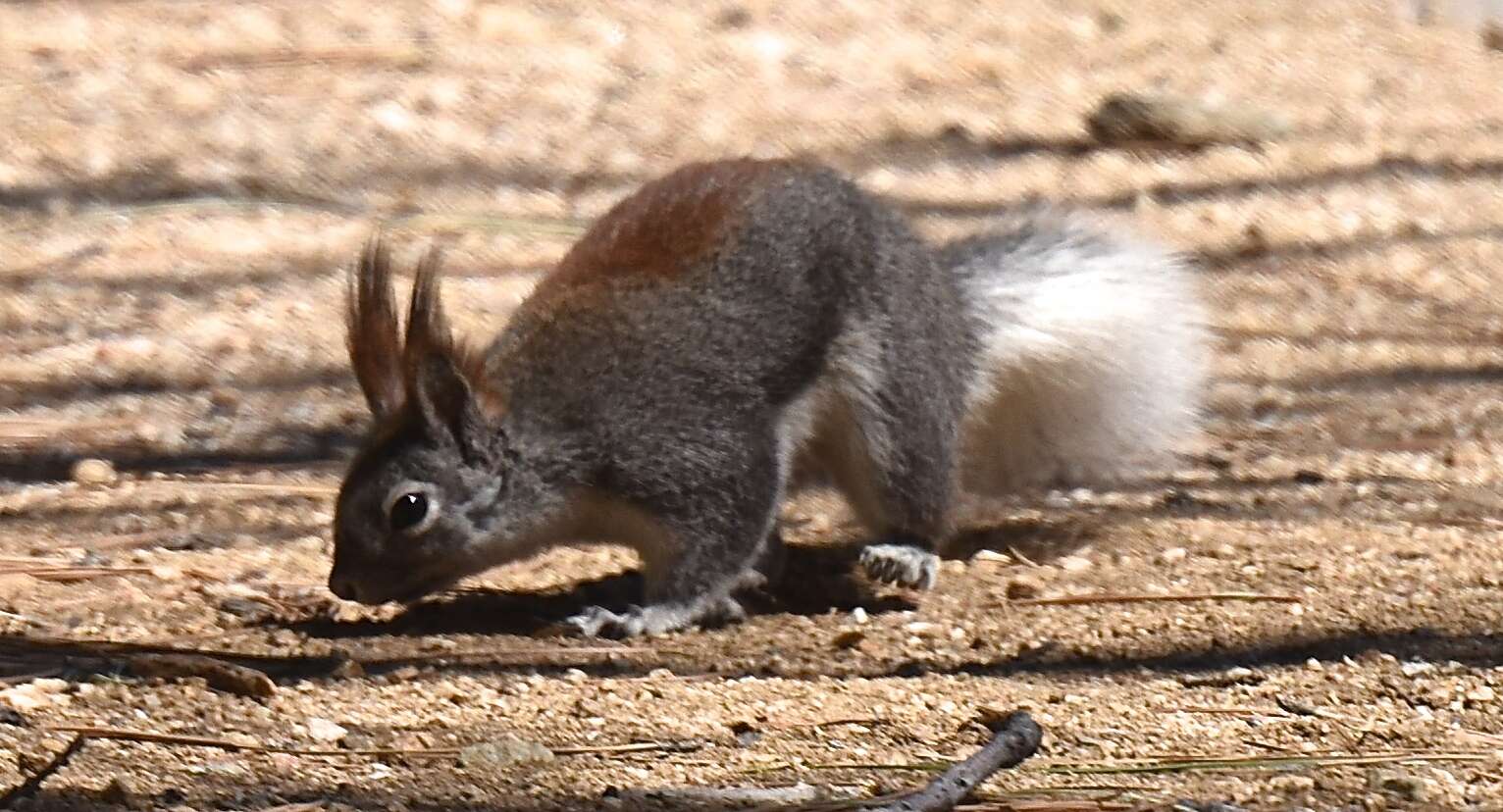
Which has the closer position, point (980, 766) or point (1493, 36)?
point (980, 766)

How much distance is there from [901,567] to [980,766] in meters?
1.56

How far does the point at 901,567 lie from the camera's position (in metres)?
4.52

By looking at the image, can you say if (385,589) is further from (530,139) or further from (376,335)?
(530,139)

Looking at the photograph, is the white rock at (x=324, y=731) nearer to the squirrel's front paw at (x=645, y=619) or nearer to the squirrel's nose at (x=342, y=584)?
the squirrel's nose at (x=342, y=584)

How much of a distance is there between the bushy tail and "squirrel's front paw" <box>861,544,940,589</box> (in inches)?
29.1

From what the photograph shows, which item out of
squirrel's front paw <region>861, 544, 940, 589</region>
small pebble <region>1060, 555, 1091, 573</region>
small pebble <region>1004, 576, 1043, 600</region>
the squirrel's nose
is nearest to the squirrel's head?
the squirrel's nose

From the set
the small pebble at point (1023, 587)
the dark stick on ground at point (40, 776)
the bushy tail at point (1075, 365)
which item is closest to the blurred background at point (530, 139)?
the bushy tail at point (1075, 365)

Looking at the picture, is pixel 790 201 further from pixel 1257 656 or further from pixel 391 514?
pixel 1257 656

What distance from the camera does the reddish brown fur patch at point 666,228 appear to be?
4.50 meters

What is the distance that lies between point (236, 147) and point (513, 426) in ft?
9.88

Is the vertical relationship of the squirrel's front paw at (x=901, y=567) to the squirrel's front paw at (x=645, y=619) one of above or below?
above

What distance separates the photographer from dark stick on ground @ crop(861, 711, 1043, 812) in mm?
2801

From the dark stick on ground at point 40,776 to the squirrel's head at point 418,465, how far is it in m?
1.00

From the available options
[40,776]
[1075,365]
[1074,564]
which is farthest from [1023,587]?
[40,776]
